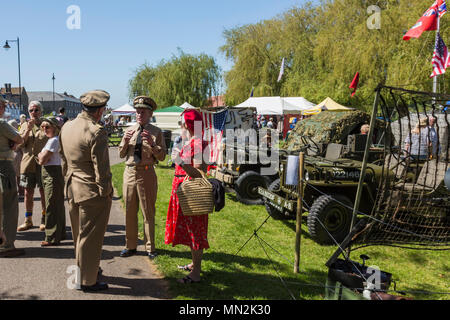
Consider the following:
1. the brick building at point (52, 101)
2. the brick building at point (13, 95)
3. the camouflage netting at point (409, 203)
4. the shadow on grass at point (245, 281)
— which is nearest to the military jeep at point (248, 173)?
the camouflage netting at point (409, 203)

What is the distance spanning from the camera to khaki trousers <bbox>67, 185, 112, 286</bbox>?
3604 millimetres

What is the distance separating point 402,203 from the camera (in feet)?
16.4

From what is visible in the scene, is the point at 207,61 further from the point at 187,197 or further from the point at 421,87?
the point at 187,197

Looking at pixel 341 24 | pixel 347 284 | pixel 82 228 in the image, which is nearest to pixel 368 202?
pixel 347 284

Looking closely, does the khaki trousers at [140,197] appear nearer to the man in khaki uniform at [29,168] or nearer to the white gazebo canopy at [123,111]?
the man in khaki uniform at [29,168]

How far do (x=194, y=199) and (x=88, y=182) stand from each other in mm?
1089

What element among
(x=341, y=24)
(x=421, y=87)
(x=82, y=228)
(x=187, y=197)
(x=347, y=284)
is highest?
(x=341, y=24)

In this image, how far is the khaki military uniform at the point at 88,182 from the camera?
139 inches

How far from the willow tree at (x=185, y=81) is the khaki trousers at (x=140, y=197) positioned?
1346 inches

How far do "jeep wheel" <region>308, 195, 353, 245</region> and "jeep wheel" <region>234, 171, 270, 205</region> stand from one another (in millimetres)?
2638

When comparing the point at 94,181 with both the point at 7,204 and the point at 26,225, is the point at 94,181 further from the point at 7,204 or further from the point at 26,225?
the point at 26,225

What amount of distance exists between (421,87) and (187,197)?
18.3 metres

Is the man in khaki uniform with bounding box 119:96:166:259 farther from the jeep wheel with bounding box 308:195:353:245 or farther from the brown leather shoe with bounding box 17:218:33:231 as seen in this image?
the jeep wheel with bounding box 308:195:353:245

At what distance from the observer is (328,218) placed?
6.07 m
